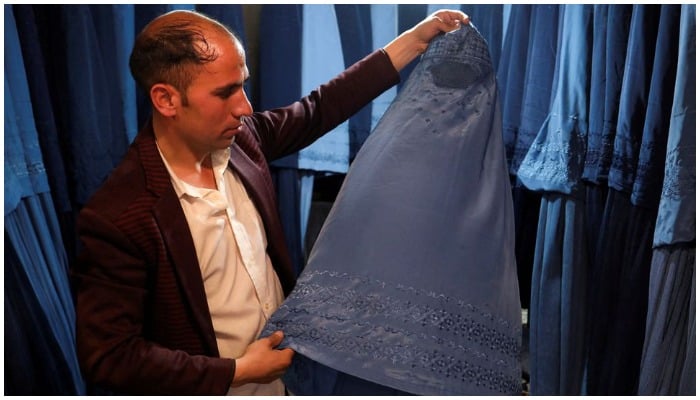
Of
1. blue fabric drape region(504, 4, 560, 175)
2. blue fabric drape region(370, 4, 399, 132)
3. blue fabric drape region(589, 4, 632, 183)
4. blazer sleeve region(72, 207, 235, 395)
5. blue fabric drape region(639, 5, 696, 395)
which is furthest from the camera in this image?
blue fabric drape region(370, 4, 399, 132)

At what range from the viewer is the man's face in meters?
0.88

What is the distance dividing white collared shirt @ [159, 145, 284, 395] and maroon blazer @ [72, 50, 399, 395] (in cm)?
3

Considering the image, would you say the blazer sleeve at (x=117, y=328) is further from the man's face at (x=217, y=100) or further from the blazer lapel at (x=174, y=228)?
the man's face at (x=217, y=100)

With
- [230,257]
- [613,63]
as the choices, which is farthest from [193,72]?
[613,63]

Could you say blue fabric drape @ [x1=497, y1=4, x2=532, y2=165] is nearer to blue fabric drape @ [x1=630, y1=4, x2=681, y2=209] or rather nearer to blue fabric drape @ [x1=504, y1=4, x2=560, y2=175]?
blue fabric drape @ [x1=504, y1=4, x2=560, y2=175]

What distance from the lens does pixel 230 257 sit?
976 mm

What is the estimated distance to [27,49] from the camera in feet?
4.12

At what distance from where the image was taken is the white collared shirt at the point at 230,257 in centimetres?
95

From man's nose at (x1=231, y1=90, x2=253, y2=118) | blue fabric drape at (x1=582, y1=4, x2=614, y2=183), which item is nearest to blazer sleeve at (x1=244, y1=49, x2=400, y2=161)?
man's nose at (x1=231, y1=90, x2=253, y2=118)

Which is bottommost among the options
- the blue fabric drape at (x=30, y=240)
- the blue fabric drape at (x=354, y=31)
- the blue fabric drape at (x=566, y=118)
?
the blue fabric drape at (x=30, y=240)

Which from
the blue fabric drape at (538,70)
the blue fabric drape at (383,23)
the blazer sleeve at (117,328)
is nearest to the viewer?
the blazer sleeve at (117,328)

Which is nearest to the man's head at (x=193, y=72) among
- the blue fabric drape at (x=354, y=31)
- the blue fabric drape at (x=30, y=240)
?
the blue fabric drape at (x=30, y=240)

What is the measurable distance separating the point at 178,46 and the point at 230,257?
0.31 m

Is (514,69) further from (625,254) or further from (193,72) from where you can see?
(193,72)
